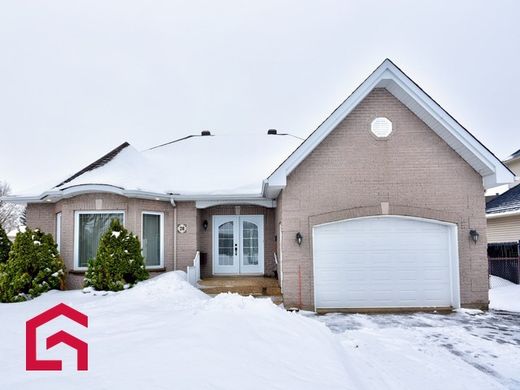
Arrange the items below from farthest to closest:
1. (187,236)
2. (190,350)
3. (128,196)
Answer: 1. (187,236)
2. (128,196)
3. (190,350)

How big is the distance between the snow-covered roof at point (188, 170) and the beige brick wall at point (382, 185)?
8.60 ft

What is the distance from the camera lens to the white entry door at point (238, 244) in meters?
13.9

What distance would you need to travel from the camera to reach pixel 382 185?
9.76m

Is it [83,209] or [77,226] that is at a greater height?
[83,209]

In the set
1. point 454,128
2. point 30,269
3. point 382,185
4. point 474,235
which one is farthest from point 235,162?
point 474,235

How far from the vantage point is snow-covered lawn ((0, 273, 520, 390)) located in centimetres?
368

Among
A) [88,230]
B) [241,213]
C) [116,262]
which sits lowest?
[116,262]

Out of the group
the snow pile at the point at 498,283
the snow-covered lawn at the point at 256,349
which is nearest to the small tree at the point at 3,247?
the snow-covered lawn at the point at 256,349

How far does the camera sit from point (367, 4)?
95.6ft

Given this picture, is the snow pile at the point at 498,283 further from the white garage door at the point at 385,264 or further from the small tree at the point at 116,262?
the small tree at the point at 116,262

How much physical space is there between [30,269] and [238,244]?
7.02m

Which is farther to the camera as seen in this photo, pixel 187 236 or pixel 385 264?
pixel 187 236

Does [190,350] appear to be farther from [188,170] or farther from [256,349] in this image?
[188,170]

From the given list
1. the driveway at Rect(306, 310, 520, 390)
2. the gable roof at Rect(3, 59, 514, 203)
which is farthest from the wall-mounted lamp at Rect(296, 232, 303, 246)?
the driveway at Rect(306, 310, 520, 390)
